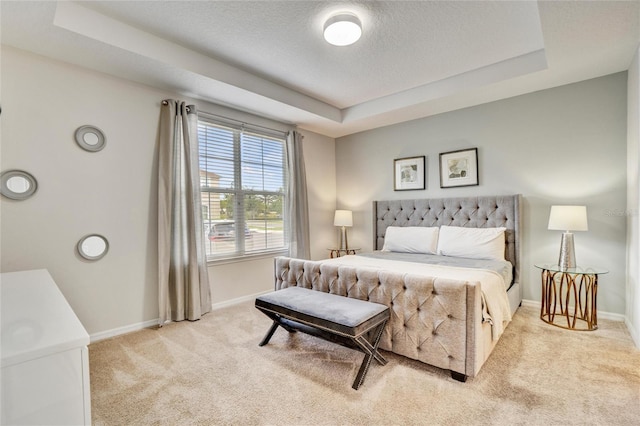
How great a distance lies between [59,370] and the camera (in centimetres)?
82

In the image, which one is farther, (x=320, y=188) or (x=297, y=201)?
(x=320, y=188)

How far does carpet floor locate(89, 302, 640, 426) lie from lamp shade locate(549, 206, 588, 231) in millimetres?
955

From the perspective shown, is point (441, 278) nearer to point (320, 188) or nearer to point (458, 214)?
point (458, 214)

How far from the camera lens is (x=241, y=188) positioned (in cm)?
391

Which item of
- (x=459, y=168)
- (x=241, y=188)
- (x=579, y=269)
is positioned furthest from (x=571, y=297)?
(x=241, y=188)

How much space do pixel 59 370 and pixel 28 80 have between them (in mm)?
Answer: 2725

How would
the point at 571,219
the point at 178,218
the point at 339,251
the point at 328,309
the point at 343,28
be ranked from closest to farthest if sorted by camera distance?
the point at 328,309 < the point at 343,28 < the point at 571,219 < the point at 178,218 < the point at 339,251

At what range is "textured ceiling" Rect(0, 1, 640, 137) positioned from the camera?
7.07 ft

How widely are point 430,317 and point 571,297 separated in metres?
2.24

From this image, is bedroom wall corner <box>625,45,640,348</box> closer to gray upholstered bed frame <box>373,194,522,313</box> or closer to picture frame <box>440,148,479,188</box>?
gray upholstered bed frame <box>373,194,522,313</box>

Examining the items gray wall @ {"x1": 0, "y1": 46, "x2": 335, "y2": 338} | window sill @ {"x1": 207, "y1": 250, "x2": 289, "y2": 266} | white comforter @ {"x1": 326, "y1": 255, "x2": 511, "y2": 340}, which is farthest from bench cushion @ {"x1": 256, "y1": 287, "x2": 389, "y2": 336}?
gray wall @ {"x1": 0, "y1": 46, "x2": 335, "y2": 338}

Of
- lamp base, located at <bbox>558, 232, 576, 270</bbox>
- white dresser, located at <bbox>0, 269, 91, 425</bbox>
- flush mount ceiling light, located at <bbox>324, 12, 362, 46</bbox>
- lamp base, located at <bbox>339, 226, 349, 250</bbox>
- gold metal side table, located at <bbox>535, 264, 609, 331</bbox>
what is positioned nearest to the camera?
white dresser, located at <bbox>0, 269, 91, 425</bbox>

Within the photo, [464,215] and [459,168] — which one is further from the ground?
[459,168]

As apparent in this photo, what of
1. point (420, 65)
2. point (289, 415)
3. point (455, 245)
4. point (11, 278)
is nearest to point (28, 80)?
point (11, 278)
